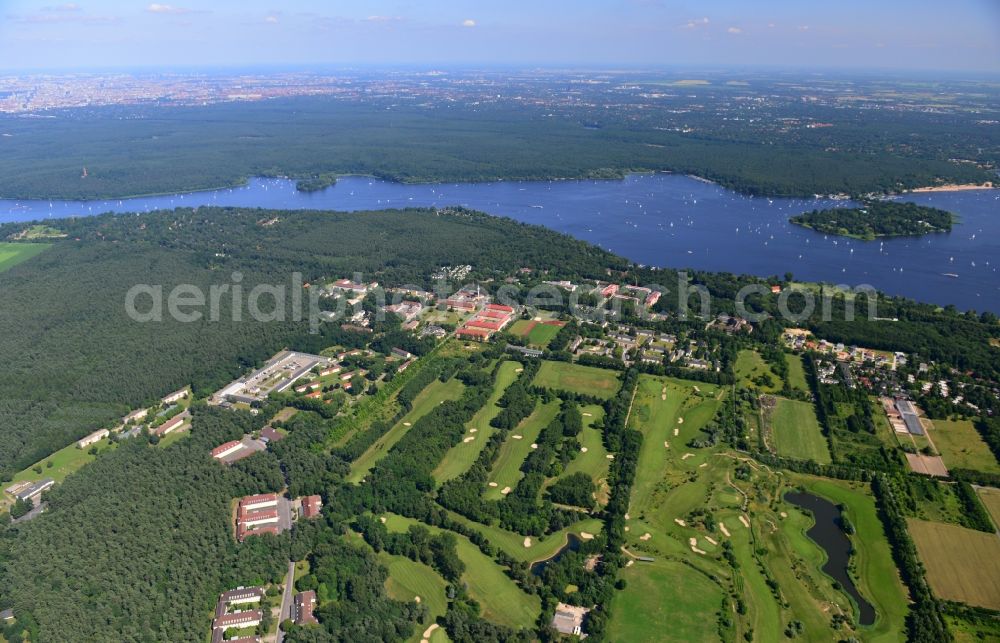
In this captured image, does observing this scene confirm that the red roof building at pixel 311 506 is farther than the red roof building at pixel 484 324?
No

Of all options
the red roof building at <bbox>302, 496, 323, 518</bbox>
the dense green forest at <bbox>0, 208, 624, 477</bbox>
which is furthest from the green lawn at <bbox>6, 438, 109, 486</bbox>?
the red roof building at <bbox>302, 496, 323, 518</bbox>

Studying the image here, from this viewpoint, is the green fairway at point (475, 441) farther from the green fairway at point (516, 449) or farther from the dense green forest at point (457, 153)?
the dense green forest at point (457, 153)

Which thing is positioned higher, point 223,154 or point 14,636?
point 223,154

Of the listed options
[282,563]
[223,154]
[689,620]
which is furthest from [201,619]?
[223,154]

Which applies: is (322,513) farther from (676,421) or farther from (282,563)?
(676,421)

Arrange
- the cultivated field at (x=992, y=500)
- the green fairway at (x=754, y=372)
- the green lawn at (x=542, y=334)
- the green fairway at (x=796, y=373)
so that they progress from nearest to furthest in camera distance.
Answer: the cultivated field at (x=992, y=500) < the green fairway at (x=796, y=373) < the green fairway at (x=754, y=372) < the green lawn at (x=542, y=334)

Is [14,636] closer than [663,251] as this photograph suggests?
Yes

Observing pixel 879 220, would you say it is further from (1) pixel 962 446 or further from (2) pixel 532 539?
(2) pixel 532 539

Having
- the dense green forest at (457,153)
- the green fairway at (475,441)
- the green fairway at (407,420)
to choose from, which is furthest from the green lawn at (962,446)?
the dense green forest at (457,153)
